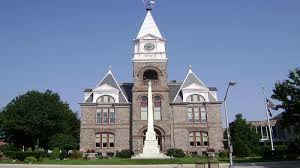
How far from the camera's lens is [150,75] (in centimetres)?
5725

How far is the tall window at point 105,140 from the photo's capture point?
54594 millimetres

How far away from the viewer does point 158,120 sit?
53.8m

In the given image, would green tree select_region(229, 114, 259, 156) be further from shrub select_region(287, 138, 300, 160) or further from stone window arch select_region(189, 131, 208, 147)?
shrub select_region(287, 138, 300, 160)

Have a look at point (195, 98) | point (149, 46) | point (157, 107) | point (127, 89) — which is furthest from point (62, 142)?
point (195, 98)

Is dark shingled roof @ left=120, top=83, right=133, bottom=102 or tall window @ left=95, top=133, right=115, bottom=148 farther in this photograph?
dark shingled roof @ left=120, top=83, right=133, bottom=102

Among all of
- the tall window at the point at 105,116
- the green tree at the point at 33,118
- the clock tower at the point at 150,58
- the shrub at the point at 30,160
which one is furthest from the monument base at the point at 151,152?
the green tree at the point at 33,118

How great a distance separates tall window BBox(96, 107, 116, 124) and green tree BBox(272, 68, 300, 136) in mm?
29572

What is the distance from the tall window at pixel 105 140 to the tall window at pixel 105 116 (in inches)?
87.5

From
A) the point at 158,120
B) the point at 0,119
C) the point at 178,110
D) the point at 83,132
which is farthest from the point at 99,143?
the point at 0,119

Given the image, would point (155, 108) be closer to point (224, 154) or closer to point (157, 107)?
point (157, 107)

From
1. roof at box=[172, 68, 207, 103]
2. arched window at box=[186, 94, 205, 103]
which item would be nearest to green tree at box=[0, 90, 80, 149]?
roof at box=[172, 68, 207, 103]

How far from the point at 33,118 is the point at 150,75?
2444 centimetres

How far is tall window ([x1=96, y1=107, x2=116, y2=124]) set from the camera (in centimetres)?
5506

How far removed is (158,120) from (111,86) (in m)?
10.5
